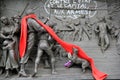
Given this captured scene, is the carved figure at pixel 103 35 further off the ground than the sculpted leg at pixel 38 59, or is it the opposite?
the carved figure at pixel 103 35

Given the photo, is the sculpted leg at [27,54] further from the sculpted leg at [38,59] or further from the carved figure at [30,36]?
the sculpted leg at [38,59]

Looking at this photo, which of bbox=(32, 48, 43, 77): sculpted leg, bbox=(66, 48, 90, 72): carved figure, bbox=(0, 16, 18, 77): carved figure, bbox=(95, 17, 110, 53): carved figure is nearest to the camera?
bbox=(32, 48, 43, 77): sculpted leg

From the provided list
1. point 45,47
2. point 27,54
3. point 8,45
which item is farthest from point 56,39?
point 8,45

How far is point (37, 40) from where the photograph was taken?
31.7 feet

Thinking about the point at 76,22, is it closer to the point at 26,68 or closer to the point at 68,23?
the point at 68,23

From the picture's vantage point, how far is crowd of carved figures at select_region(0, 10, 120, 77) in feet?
30.5

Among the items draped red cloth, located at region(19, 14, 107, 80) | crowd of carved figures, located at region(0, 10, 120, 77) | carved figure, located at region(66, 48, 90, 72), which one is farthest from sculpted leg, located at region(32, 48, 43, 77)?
carved figure, located at region(66, 48, 90, 72)

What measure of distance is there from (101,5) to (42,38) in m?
2.34

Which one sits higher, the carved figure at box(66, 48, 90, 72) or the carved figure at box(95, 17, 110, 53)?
the carved figure at box(95, 17, 110, 53)

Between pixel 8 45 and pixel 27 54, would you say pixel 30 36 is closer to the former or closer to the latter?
pixel 27 54

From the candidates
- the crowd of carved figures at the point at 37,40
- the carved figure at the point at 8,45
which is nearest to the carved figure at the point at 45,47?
the crowd of carved figures at the point at 37,40

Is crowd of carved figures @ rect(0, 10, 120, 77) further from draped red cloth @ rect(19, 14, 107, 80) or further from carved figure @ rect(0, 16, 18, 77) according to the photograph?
draped red cloth @ rect(19, 14, 107, 80)

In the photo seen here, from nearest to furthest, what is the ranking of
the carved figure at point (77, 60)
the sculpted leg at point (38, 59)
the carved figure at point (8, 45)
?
the sculpted leg at point (38, 59), the carved figure at point (8, 45), the carved figure at point (77, 60)

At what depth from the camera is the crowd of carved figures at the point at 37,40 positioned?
9.30 metres
